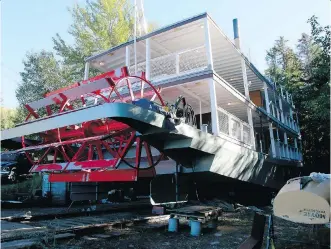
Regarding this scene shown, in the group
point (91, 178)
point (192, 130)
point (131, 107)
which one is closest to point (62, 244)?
point (91, 178)

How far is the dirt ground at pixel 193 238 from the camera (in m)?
5.38

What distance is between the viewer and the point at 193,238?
6402 mm

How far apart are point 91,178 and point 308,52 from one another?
148 ft

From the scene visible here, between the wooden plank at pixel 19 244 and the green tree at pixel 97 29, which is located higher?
the green tree at pixel 97 29

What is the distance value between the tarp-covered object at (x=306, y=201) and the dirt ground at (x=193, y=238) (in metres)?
0.74

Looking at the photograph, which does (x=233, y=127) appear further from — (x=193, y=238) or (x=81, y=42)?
(x=81, y=42)

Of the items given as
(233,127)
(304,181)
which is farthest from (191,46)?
(304,181)

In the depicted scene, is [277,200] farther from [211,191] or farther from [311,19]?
[311,19]

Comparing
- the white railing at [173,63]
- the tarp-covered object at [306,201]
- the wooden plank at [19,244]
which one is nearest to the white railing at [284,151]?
the white railing at [173,63]

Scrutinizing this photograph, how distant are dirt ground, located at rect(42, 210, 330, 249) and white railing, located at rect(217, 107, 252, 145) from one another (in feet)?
8.84

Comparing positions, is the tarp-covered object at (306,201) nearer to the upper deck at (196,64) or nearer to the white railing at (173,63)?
the upper deck at (196,64)

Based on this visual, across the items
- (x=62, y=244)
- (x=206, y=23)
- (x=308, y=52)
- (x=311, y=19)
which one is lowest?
(x=62, y=244)

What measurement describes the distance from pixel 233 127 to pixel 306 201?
197 inches

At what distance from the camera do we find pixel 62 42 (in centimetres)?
2353
